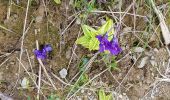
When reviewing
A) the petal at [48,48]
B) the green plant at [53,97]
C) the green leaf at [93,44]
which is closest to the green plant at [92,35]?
the green leaf at [93,44]

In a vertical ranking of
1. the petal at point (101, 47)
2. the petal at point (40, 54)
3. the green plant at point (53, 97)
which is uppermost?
the petal at point (101, 47)

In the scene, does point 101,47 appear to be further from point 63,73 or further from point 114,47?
point 63,73

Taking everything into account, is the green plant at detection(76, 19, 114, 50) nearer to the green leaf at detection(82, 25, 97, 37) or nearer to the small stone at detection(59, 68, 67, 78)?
the green leaf at detection(82, 25, 97, 37)

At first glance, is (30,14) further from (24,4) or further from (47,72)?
(47,72)

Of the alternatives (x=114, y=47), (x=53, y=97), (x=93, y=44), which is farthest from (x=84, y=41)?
(x=53, y=97)

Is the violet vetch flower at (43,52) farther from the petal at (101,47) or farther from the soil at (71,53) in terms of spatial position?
the petal at (101,47)

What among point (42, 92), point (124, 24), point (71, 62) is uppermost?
point (124, 24)

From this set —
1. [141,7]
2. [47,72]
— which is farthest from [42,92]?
[141,7]

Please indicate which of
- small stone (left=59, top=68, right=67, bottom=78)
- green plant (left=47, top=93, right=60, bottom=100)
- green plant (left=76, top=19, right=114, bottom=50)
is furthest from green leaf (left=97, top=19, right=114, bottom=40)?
green plant (left=47, top=93, right=60, bottom=100)
